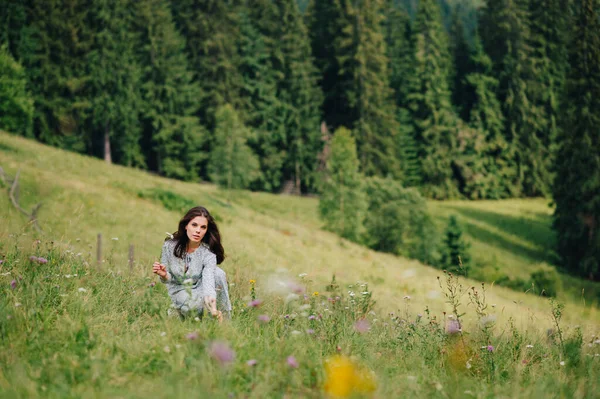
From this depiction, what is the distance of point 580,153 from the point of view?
3244cm

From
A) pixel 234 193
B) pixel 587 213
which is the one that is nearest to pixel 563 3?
pixel 587 213

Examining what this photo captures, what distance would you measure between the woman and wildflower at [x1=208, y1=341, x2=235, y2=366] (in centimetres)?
139

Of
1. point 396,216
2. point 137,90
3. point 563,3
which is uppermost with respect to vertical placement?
point 563,3

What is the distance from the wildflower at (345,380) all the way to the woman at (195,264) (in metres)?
1.54

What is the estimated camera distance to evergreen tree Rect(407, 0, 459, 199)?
52594 millimetres

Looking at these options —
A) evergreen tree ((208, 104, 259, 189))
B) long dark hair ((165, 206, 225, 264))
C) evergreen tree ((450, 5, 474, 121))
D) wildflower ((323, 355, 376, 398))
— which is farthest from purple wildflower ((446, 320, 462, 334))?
evergreen tree ((450, 5, 474, 121))

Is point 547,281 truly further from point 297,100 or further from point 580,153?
point 297,100

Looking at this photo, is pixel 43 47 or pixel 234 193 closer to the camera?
pixel 234 193

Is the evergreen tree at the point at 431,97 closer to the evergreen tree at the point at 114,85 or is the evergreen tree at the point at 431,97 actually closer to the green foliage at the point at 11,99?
the evergreen tree at the point at 114,85

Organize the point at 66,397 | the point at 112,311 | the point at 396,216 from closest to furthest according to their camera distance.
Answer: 1. the point at 66,397
2. the point at 112,311
3. the point at 396,216

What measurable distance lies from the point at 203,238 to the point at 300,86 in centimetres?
4695

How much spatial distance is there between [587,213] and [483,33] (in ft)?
105

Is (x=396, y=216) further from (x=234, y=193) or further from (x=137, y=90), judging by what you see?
(x=137, y=90)

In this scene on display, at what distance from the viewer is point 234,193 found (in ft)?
119
